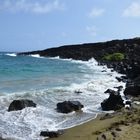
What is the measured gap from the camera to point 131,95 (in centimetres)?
2291

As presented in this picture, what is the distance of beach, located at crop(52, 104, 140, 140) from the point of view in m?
12.6

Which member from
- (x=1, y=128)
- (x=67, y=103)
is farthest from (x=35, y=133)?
(x=67, y=103)

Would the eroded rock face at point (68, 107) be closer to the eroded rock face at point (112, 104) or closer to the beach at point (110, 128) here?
the eroded rock face at point (112, 104)

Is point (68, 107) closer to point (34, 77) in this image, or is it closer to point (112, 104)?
point (112, 104)

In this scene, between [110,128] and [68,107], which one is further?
[68,107]

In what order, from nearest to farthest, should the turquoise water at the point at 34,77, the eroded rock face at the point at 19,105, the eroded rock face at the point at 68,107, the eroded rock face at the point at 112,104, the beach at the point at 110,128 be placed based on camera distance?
the beach at the point at 110,128 → the eroded rock face at the point at 19,105 → the eroded rock face at the point at 68,107 → the eroded rock face at the point at 112,104 → the turquoise water at the point at 34,77

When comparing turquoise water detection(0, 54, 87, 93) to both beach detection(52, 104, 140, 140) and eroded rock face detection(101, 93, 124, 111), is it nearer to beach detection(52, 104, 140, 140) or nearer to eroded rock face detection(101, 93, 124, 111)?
eroded rock face detection(101, 93, 124, 111)

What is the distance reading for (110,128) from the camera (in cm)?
1394

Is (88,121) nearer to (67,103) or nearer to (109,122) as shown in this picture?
(109,122)

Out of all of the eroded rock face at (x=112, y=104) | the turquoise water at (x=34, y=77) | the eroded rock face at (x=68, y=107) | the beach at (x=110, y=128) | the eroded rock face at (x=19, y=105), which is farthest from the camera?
the turquoise water at (x=34, y=77)

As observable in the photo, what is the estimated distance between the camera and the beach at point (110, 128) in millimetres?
12578

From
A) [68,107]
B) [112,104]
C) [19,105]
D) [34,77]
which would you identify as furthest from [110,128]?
[34,77]

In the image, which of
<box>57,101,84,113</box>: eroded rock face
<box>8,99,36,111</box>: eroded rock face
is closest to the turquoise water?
<box>8,99,36,111</box>: eroded rock face

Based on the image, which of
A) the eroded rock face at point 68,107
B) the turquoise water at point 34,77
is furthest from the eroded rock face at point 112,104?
the turquoise water at point 34,77
